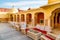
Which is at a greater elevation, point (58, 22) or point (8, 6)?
point (8, 6)

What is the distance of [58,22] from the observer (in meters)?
17.0

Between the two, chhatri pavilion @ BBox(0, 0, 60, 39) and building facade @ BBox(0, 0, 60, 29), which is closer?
building facade @ BBox(0, 0, 60, 29)

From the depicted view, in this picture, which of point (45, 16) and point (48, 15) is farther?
point (45, 16)

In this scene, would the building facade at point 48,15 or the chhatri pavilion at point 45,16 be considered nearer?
the building facade at point 48,15

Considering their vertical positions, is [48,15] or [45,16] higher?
[48,15]

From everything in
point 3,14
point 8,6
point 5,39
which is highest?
point 8,6

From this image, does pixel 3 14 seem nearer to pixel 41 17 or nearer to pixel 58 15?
pixel 41 17

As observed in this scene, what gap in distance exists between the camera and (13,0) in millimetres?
38688

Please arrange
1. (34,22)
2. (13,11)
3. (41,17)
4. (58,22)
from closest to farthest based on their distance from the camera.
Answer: (58,22)
(34,22)
(41,17)
(13,11)

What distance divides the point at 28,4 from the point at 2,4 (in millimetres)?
10052

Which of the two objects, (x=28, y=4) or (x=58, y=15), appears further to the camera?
(x=28, y=4)

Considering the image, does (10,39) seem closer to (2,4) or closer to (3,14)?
(3,14)

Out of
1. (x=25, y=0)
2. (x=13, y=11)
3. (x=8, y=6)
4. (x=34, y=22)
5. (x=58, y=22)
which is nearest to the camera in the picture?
(x=58, y=22)

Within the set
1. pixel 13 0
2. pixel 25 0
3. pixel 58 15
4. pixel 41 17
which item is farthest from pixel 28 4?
pixel 58 15
